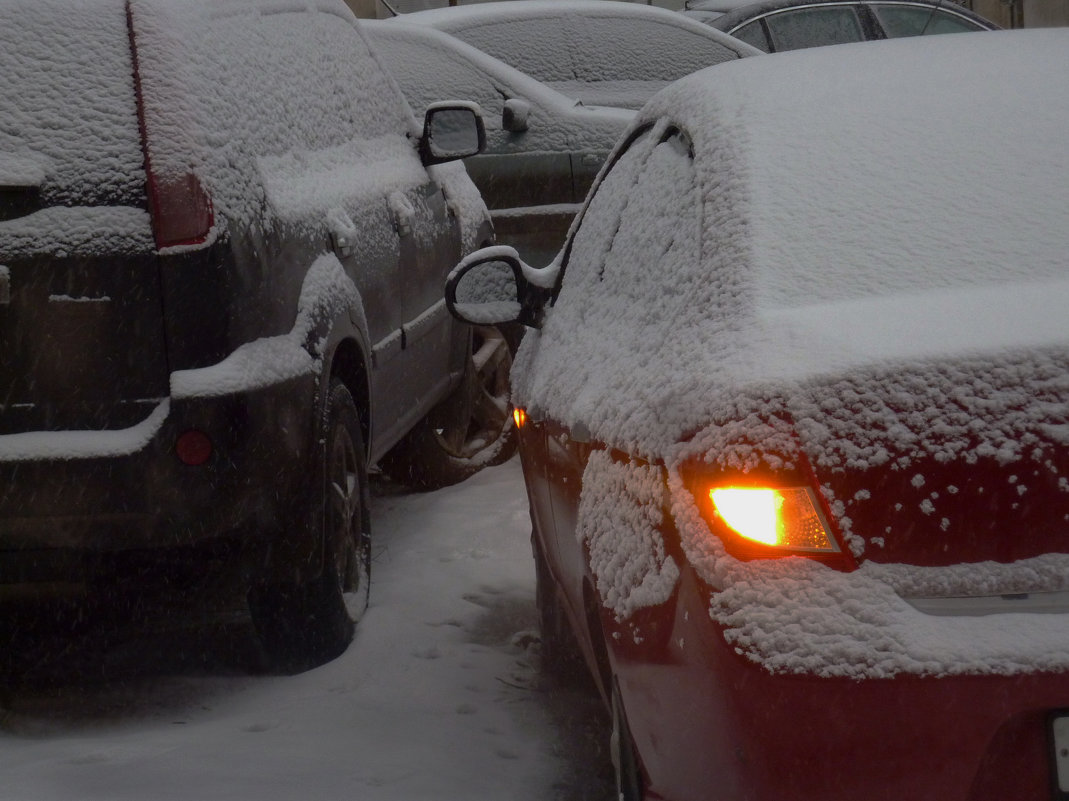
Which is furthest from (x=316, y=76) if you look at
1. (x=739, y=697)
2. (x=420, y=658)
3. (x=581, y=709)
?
(x=739, y=697)

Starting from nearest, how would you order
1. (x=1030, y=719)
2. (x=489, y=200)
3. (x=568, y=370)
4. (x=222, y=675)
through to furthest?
(x=1030, y=719) → (x=568, y=370) → (x=222, y=675) → (x=489, y=200)

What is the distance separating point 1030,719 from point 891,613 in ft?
0.73

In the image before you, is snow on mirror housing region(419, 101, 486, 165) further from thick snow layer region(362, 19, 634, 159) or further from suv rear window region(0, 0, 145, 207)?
suv rear window region(0, 0, 145, 207)

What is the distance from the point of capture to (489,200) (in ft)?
26.1

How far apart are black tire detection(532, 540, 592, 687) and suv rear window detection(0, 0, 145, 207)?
1389mm

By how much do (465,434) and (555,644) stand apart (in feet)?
8.70

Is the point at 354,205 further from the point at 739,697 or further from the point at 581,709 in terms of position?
the point at 739,697

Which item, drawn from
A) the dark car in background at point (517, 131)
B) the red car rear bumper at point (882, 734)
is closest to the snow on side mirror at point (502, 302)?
the red car rear bumper at point (882, 734)

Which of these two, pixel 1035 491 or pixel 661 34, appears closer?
pixel 1035 491

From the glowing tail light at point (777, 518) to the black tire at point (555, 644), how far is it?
1807mm

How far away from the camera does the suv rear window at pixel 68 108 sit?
354 cm

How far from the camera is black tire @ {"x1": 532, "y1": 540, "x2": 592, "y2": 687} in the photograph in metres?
3.99

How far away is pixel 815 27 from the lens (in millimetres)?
13055

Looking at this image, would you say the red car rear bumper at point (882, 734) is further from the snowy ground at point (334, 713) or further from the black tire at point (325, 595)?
the black tire at point (325, 595)
